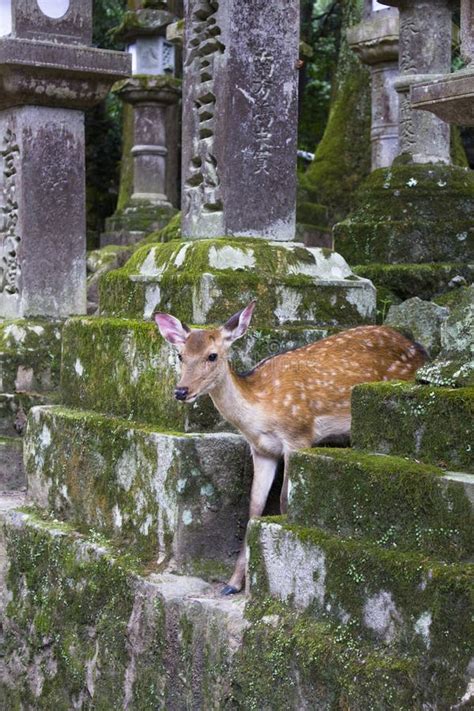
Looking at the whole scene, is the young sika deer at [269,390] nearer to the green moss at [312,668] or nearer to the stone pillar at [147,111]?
the green moss at [312,668]

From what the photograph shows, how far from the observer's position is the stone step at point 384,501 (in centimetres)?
392

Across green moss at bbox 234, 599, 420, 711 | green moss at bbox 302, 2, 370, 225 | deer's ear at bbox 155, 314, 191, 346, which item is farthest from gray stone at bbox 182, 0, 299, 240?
green moss at bbox 302, 2, 370, 225

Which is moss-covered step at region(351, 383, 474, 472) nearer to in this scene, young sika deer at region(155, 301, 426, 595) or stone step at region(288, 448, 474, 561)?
stone step at region(288, 448, 474, 561)

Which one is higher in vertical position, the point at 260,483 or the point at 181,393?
the point at 181,393

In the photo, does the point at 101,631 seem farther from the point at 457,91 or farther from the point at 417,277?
the point at 417,277

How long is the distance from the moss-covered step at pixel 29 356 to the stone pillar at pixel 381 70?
6.69 meters

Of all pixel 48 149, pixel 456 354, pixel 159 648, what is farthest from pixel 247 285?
pixel 48 149

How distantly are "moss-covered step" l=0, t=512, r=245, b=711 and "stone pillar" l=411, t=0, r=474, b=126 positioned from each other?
200cm

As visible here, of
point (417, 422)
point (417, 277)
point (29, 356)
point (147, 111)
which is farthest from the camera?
point (147, 111)

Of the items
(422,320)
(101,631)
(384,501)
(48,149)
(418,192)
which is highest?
(48,149)

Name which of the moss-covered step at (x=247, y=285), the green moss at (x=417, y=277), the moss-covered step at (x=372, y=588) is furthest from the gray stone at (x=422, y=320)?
the moss-covered step at (x=372, y=588)

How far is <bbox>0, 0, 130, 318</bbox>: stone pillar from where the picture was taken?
7730 millimetres

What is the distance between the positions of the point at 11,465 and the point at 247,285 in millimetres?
2452

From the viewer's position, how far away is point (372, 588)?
4.10m
